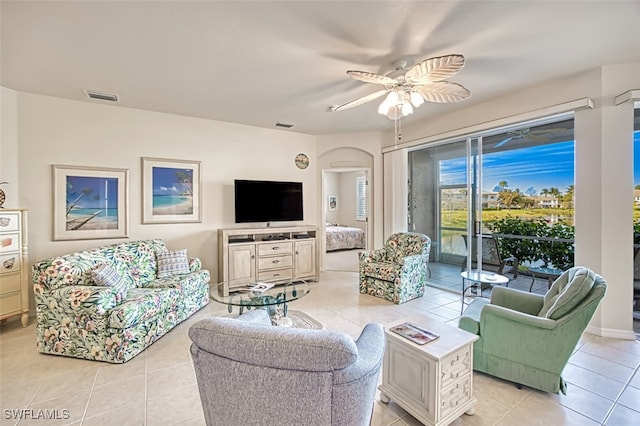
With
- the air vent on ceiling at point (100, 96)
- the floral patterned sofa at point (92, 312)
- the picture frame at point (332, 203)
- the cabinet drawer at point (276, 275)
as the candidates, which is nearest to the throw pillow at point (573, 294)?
the floral patterned sofa at point (92, 312)

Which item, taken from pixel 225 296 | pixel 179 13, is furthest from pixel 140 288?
pixel 179 13

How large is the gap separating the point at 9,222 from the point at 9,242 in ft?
0.70

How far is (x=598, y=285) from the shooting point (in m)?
1.91

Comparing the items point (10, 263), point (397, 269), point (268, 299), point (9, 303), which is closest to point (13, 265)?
point (10, 263)

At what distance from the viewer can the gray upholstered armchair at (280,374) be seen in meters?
1.04

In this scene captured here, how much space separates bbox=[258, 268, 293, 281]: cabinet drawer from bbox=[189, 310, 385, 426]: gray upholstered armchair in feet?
11.3

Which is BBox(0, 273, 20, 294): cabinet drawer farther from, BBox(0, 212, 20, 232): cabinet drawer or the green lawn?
the green lawn

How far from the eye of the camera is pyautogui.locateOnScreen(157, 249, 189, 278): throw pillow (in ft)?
12.1

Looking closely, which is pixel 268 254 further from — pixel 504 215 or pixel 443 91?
pixel 504 215

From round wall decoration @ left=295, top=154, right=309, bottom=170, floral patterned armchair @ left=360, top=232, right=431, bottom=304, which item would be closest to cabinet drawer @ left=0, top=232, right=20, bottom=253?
round wall decoration @ left=295, top=154, right=309, bottom=170

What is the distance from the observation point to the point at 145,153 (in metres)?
4.14

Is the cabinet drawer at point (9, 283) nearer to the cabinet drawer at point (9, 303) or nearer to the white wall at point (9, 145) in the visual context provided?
the cabinet drawer at point (9, 303)

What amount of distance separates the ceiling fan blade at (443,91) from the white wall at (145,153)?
10.4 ft

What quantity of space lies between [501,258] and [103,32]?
5.57 meters
